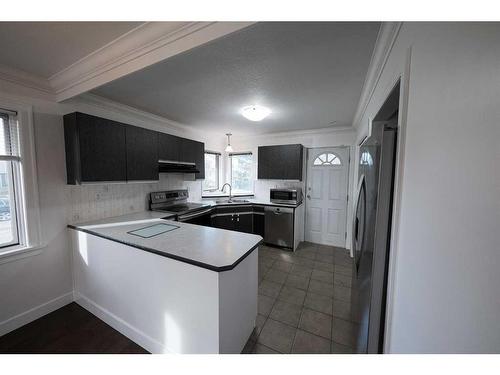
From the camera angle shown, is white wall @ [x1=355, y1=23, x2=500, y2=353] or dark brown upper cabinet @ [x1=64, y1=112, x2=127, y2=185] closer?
white wall @ [x1=355, y1=23, x2=500, y2=353]

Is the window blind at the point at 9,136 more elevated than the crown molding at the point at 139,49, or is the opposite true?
the crown molding at the point at 139,49

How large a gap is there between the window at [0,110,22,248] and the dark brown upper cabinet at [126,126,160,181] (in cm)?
89

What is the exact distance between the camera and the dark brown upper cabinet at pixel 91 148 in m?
1.91

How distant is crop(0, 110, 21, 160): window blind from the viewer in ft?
5.60

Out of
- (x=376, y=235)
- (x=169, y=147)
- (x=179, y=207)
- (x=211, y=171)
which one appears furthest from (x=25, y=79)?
(x=376, y=235)

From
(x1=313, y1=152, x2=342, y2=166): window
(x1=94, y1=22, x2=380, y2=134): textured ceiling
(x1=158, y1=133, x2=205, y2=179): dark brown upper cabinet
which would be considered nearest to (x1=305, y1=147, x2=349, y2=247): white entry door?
(x1=313, y1=152, x2=342, y2=166): window

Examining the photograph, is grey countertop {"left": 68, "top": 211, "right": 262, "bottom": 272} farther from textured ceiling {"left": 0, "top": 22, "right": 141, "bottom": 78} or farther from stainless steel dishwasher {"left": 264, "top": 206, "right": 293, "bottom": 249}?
stainless steel dishwasher {"left": 264, "top": 206, "right": 293, "bottom": 249}

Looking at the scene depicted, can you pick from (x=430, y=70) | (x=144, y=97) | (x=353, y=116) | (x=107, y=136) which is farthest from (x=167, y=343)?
(x=353, y=116)

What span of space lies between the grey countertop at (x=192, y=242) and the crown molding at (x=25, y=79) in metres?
1.42

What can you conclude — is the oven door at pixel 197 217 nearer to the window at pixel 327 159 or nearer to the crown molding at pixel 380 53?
the window at pixel 327 159

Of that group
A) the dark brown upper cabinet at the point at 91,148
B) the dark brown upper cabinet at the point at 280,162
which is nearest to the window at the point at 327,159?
the dark brown upper cabinet at the point at 280,162

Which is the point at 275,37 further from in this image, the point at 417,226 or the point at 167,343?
the point at 167,343

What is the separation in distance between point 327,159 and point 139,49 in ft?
11.3
